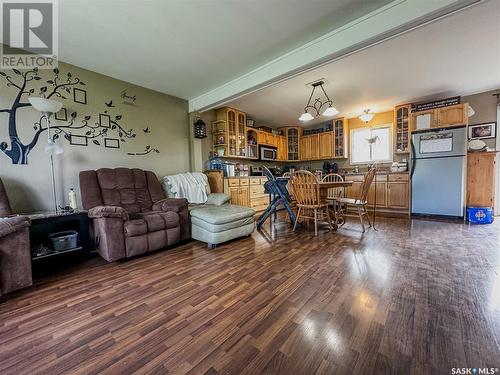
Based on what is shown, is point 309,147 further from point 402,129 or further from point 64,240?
point 64,240

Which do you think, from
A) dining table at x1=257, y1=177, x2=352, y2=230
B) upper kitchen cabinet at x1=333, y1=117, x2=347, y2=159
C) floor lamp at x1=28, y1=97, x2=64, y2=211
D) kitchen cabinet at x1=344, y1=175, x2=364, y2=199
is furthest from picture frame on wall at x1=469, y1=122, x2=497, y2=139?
floor lamp at x1=28, y1=97, x2=64, y2=211

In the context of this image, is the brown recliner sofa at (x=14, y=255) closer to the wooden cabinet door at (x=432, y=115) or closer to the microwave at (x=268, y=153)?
the microwave at (x=268, y=153)

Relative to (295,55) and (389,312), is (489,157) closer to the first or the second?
(295,55)

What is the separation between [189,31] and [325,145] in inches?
182

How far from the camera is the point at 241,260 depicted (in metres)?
2.25

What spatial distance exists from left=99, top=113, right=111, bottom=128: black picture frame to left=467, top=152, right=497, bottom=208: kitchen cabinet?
6514mm

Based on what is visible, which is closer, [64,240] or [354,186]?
[64,240]

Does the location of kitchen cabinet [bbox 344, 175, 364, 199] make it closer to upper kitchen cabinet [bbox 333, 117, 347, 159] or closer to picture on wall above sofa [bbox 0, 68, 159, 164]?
upper kitchen cabinet [bbox 333, 117, 347, 159]

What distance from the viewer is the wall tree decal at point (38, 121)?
7.66ft

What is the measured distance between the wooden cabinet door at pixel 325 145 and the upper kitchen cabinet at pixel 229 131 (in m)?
2.49

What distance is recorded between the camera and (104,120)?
3029mm

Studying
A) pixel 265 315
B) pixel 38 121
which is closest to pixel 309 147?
pixel 265 315

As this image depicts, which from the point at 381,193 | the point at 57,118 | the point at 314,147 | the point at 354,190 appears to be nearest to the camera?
the point at 57,118

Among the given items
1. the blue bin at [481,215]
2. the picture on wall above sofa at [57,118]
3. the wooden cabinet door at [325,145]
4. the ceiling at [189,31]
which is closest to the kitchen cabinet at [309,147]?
the wooden cabinet door at [325,145]
